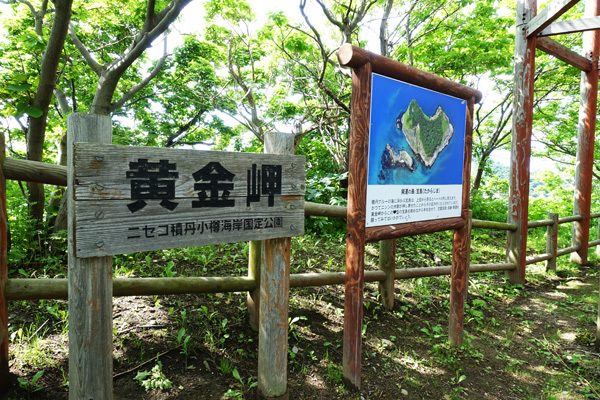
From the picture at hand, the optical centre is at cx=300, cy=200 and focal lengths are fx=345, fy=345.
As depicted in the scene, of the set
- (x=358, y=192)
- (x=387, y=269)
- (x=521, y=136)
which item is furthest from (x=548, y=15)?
(x=358, y=192)

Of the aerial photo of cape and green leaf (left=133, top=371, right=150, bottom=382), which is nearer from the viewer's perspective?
green leaf (left=133, top=371, right=150, bottom=382)

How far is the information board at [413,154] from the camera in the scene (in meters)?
2.36

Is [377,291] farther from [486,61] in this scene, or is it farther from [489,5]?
[489,5]

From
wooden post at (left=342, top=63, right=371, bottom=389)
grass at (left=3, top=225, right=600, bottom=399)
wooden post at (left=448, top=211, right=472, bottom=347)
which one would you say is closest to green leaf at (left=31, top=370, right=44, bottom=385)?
grass at (left=3, top=225, right=600, bottom=399)

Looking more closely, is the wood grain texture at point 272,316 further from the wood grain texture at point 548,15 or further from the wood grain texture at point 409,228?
the wood grain texture at point 548,15

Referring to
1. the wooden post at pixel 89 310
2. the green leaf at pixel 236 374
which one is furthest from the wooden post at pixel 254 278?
the wooden post at pixel 89 310

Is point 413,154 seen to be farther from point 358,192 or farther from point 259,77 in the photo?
point 259,77

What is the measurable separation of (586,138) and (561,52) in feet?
5.59

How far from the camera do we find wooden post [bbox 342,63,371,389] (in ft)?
7.30

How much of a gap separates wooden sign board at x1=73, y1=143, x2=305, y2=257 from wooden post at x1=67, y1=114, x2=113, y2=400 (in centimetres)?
7

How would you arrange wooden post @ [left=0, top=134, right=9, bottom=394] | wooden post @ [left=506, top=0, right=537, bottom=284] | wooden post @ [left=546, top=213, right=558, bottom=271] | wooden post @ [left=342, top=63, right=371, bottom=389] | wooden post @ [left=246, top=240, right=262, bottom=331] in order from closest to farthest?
wooden post @ [left=0, top=134, right=9, bottom=394]
wooden post @ [left=342, top=63, right=371, bottom=389]
wooden post @ [left=246, top=240, right=262, bottom=331]
wooden post @ [left=506, top=0, right=537, bottom=284]
wooden post @ [left=546, top=213, right=558, bottom=271]

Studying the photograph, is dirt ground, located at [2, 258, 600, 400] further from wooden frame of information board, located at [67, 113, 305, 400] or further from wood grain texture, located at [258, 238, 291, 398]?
wooden frame of information board, located at [67, 113, 305, 400]

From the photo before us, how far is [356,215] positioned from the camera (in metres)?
2.27

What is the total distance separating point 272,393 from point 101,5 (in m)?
8.16
